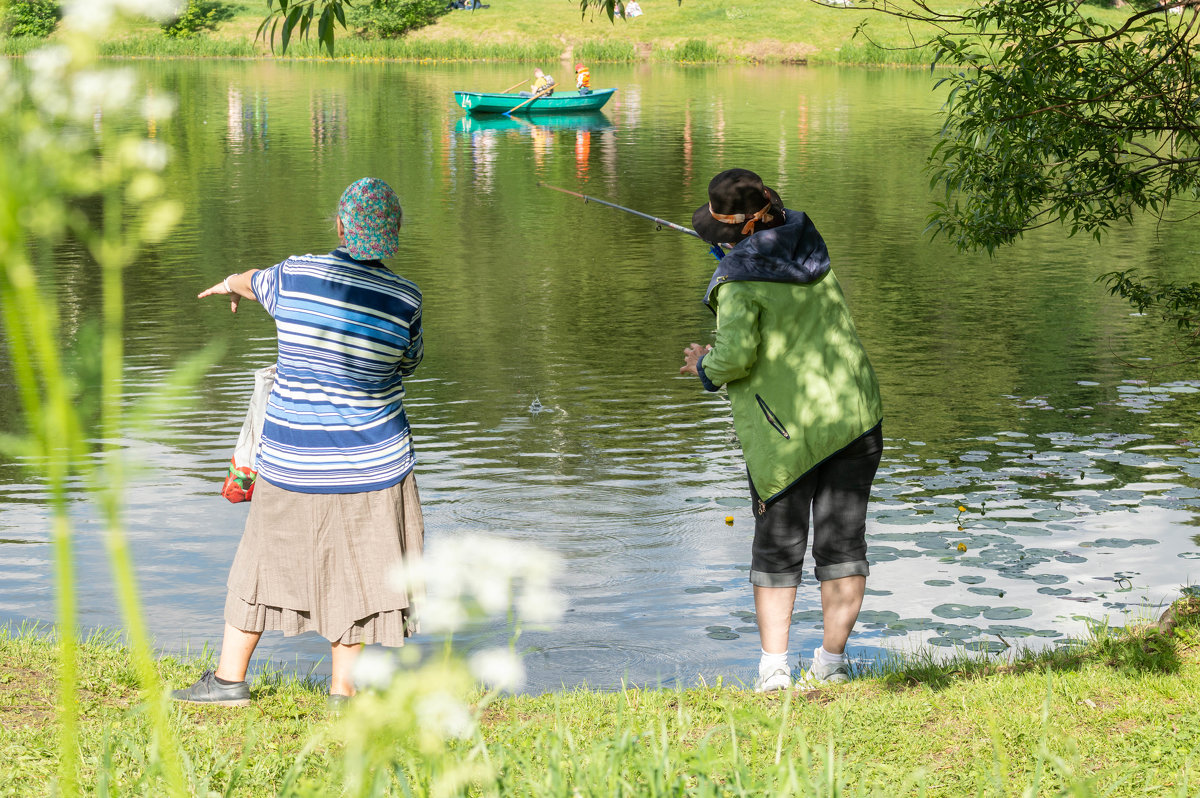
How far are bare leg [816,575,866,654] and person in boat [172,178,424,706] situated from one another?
65.1 inches

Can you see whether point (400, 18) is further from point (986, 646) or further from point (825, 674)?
point (825, 674)

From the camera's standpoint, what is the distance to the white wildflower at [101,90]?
47.6 inches

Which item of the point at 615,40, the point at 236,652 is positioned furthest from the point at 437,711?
the point at 615,40

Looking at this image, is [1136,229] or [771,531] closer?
[771,531]

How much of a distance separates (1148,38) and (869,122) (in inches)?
1343

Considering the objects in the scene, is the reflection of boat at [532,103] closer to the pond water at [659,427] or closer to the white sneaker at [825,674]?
the pond water at [659,427]

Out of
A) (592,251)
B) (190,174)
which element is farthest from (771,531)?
(190,174)

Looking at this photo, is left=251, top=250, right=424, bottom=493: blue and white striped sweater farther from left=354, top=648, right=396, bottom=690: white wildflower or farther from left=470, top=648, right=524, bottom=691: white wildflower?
left=470, top=648, right=524, bottom=691: white wildflower

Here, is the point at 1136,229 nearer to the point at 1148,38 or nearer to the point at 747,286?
Answer: the point at 1148,38

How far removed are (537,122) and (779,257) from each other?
42.1 meters

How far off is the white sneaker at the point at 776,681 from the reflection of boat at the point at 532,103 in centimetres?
3741

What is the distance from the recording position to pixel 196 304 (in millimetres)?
15789

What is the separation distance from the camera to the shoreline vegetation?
2667 inches

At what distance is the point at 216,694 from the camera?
15.7 ft
